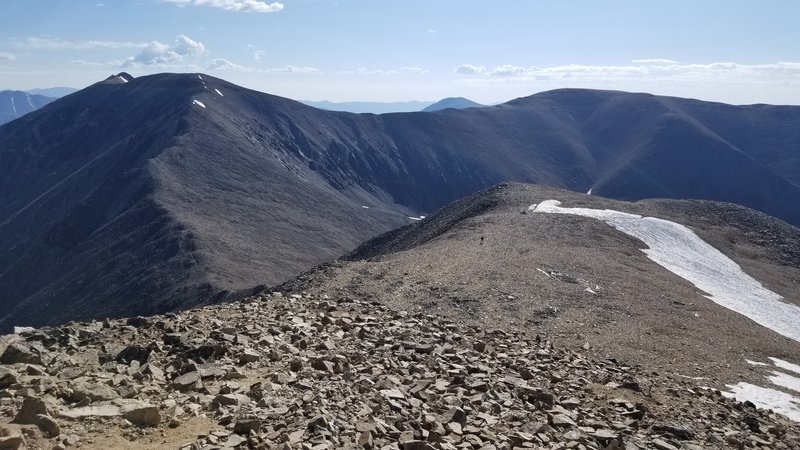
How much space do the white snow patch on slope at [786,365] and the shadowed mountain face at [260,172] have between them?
39.0m

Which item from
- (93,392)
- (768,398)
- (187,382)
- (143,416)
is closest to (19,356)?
(93,392)

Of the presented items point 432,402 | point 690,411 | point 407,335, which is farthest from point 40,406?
point 690,411

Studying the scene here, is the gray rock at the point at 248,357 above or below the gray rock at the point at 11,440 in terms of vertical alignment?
below

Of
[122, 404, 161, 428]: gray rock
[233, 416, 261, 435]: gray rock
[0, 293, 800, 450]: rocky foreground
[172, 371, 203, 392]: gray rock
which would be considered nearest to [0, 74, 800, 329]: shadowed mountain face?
[0, 293, 800, 450]: rocky foreground

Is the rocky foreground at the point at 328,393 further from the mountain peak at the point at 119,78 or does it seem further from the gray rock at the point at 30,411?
the mountain peak at the point at 119,78

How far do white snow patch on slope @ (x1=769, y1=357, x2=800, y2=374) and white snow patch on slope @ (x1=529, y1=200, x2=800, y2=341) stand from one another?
6801 millimetres

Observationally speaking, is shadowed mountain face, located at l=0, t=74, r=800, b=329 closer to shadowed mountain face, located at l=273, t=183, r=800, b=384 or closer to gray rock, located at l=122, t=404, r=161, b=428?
shadowed mountain face, located at l=273, t=183, r=800, b=384

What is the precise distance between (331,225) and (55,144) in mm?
65487

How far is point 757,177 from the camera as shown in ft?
488

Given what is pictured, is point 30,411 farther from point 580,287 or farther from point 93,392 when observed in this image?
point 580,287

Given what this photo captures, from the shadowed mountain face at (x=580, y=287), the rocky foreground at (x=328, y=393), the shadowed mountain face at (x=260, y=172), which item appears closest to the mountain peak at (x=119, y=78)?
the shadowed mountain face at (x=260, y=172)

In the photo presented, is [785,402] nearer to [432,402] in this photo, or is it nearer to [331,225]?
[432,402]

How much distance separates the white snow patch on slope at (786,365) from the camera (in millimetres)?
22219

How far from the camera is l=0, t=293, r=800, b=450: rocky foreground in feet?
29.3
